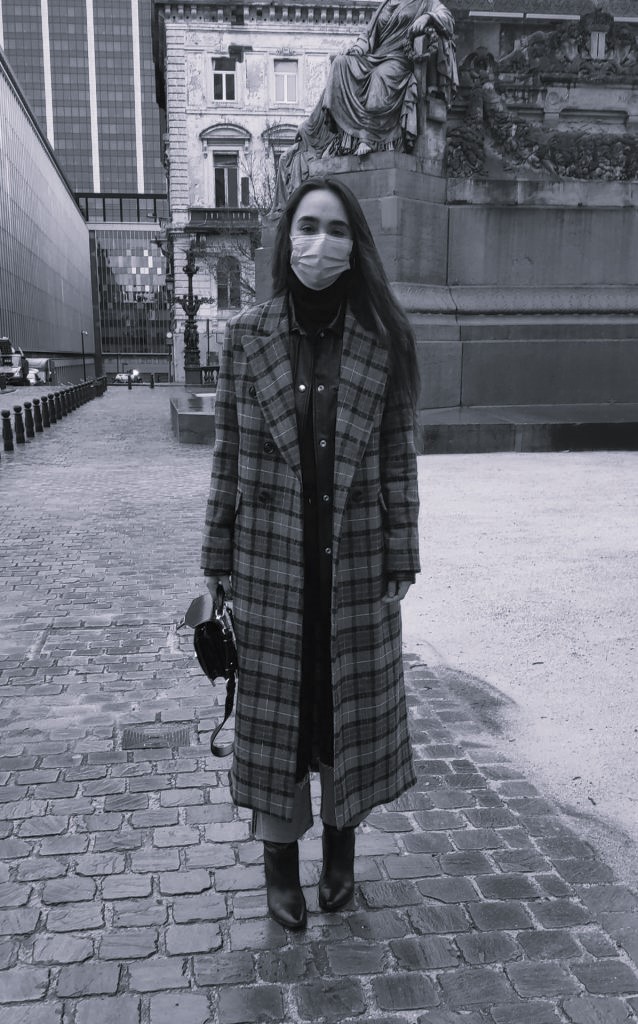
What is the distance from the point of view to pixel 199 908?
9.76 ft

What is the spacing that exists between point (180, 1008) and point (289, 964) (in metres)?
0.34

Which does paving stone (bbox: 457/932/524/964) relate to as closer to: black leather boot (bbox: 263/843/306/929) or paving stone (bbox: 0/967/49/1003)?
black leather boot (bbox: 263/843/306/929)

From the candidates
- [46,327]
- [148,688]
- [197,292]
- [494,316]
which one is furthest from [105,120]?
[148,688]

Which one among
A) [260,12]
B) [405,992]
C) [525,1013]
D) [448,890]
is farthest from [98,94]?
[525,1013]

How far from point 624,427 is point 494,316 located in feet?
8.44

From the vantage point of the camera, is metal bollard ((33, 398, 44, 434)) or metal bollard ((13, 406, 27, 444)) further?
metal bollard ((33, 398, 44, 434))

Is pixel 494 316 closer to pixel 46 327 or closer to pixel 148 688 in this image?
pixel 148 688

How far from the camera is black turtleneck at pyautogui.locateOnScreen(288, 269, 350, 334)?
2775 millimetres

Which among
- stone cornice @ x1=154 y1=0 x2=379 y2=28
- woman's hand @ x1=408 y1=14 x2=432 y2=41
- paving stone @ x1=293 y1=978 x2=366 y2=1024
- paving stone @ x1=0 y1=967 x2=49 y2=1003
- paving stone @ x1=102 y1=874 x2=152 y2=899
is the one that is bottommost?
paving stone @ x1=102 y1=874 x2=152 y2=899

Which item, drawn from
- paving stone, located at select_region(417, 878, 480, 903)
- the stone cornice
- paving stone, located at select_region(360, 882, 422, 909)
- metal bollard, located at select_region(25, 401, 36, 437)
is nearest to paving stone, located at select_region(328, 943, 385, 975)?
paving stone, located at select_region(360, 882, 422, 909)

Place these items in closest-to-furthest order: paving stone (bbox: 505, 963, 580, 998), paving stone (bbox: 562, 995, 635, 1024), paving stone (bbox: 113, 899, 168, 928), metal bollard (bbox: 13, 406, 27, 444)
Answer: paving stone (bbox: 562, 995, 635, 1024), paving stone (bbox: 505, 963, 580, 998), paving stone (bbox: 113, 899, 168, 928), metal bollard (bbox: 13, 406, 27, 444)

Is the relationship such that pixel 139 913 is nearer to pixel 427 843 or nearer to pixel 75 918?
pixel 75 918

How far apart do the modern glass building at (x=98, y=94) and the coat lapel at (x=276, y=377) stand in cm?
12575

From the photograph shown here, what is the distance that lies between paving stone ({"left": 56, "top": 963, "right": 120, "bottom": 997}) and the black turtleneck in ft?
6.31
